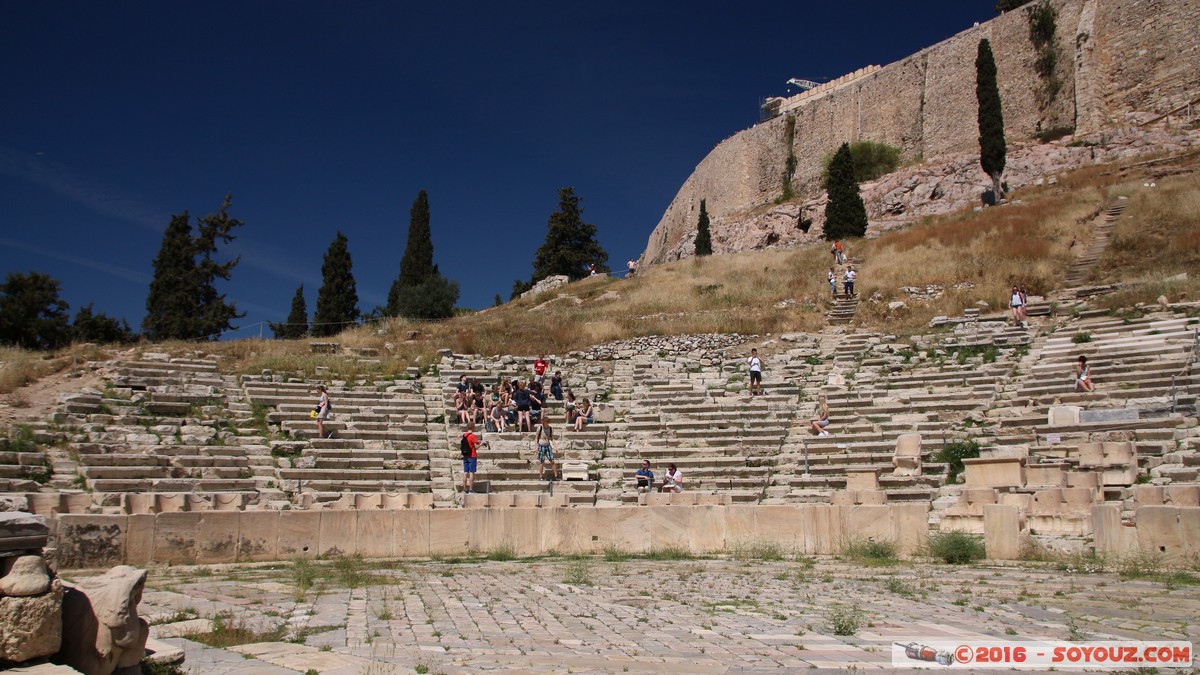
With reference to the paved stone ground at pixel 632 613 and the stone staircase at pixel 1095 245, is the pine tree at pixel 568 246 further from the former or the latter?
the paved stone ground at pixel 632 613

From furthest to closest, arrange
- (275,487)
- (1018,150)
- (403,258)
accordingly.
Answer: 1. (403,258)
2. (1018,150)
3. (275,487)

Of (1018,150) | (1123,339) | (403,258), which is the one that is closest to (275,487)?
(1123,339)

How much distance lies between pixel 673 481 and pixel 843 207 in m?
28.7

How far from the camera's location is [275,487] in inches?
615

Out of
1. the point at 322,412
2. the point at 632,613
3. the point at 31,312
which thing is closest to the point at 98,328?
the point at 31,312

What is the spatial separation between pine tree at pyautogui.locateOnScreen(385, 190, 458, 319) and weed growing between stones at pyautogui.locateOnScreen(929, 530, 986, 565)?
30508mm

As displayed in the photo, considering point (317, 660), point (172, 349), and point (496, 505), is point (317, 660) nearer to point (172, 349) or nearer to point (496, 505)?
point (496, 505)

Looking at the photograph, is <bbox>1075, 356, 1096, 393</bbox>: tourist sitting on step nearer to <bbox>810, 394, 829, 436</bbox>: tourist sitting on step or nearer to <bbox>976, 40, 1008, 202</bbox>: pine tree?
<bbox>810, 394, 829, 436</bbox>: tourist sitting on step

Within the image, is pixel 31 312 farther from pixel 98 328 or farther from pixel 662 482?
pixel 662 482

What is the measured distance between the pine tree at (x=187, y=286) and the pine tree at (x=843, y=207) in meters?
25.7

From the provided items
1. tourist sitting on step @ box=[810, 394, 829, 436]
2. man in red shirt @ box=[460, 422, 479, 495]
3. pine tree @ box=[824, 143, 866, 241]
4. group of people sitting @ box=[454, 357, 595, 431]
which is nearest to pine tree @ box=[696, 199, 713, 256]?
pine tree @ box=[824, 143, 866, 241]

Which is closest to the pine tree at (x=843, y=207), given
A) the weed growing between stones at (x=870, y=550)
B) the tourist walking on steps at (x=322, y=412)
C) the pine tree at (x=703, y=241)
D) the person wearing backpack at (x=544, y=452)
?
the pine tree at (x=703, y=241)

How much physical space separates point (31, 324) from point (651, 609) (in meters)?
31.8

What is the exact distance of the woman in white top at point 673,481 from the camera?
15.5 metres
